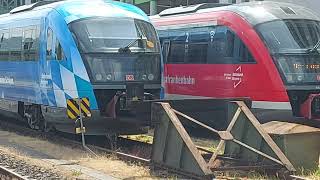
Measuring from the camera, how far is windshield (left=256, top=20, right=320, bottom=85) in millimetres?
12672

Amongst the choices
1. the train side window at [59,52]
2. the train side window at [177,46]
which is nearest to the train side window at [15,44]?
the train side window at [59,52]

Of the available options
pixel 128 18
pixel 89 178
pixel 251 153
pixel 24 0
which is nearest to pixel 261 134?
pixel 251 153

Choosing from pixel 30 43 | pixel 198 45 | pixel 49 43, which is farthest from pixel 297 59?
pixel 30 43

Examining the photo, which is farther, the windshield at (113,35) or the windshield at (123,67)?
the windshield at (113,35)

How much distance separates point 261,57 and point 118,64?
3.12 meters

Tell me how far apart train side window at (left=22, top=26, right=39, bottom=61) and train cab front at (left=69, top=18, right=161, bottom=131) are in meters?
2.01

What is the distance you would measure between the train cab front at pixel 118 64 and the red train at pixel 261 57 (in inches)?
71.4

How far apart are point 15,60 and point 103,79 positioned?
4.18 metres

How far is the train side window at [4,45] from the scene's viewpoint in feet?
52.0

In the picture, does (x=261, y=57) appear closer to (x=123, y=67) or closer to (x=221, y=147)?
(x=123, y=67)

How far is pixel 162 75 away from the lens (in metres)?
13.0

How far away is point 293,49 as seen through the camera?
1286 centimetres

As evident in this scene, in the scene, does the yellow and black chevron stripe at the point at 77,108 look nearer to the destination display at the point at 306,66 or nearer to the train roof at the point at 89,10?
the train roof at the point at 89,10

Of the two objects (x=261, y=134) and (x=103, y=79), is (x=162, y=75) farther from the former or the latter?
(x=261, y=134)
